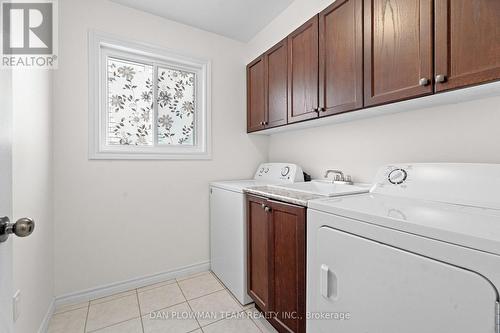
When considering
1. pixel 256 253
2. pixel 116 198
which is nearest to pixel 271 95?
pixel 256 253

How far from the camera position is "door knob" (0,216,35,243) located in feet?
1.85

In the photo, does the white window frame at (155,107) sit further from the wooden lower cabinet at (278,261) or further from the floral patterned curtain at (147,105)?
the wooden lower cabinet at (278,261)

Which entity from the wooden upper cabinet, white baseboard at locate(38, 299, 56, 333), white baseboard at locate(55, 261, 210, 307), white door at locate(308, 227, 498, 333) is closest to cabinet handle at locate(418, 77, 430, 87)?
white door at locate(308, 227, 498, 333)

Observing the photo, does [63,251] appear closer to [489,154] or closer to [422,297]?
[422,297]

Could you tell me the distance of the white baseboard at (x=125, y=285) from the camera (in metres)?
1.75

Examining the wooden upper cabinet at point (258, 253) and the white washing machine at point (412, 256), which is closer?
the white washing machine at point (412, 256)

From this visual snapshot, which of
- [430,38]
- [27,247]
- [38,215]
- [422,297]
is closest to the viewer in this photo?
[422,297]

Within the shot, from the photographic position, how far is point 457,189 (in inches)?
40.7

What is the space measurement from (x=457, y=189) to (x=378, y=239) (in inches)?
21.5

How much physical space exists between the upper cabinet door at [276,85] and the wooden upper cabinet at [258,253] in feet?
2.61

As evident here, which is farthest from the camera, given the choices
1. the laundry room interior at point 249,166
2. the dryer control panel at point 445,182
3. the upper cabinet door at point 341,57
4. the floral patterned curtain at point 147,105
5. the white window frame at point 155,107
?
the floral patterned curtain at point 147,105

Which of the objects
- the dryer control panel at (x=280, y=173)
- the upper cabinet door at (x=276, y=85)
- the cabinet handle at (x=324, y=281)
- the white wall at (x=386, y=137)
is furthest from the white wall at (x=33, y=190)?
the white wall at (x=386, y=137)

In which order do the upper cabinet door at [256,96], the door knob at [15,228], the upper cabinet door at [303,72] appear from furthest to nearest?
the upper cabinet door at [256,96] → the upper cabinet door at [303,72] → the door knob at [15,228]

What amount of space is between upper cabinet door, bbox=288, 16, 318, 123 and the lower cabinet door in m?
0.77
